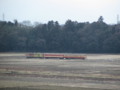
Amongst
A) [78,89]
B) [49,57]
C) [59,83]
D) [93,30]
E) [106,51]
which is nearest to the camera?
[78,89]

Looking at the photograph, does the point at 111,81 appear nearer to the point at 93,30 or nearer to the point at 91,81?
the point at 91,81

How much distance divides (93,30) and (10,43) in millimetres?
21823

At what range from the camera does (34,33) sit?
8838 centimetres

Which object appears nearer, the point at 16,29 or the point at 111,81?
the point at 111,81

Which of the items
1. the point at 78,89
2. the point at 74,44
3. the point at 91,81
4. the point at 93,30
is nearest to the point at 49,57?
the point at 74,44

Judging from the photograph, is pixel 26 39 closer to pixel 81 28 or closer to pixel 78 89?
pixel 81 28

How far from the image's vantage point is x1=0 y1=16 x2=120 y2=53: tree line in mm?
79369

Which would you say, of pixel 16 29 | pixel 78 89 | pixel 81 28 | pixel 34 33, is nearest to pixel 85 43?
pixel 81 28

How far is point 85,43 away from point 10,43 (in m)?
19.2

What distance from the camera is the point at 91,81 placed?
1160 inches

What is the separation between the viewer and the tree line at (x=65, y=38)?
79369 mm

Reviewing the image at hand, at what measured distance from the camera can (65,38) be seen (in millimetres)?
84375

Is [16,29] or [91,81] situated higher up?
[16,29]

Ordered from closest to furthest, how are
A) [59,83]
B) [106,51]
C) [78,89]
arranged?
[78,89]
[59,83]
[106,51]
